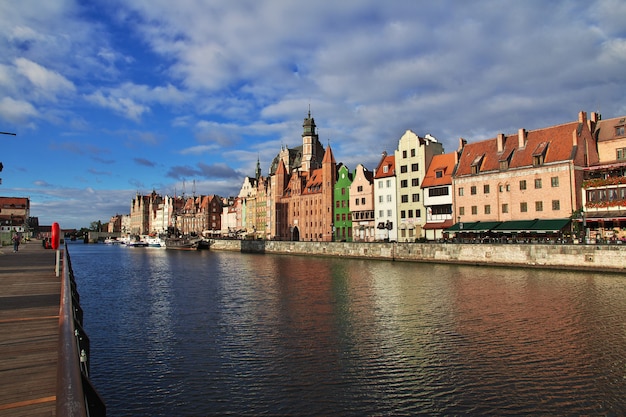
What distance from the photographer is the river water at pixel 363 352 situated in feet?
45.2

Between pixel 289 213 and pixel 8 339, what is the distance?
104 metres

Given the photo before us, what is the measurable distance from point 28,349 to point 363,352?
1188cm

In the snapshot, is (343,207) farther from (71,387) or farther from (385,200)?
(71,387)

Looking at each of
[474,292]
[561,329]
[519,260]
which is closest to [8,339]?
[561,329]

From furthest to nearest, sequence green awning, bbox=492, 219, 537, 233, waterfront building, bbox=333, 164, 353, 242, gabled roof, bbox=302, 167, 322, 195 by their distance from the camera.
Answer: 1. gabled roof, bbox=302, 167, 322, 195
2. waterfront building, bbox=333, 164, 353, 242
3. green awning, bbox=492, 219, 537, 233

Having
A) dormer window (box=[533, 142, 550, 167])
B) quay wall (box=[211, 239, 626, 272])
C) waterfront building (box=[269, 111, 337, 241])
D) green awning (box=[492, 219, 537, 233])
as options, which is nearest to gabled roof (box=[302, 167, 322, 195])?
waterfront building (box=[269, 111, 337, 241])

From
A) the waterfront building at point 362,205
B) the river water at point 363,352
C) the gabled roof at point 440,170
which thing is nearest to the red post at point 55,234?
the river water at point 363,352

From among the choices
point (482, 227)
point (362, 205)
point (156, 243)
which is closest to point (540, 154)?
point (482, 227)

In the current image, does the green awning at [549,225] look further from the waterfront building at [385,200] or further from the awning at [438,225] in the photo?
the waterfront building at [385,200]

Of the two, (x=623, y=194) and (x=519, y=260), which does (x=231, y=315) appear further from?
→ (x=623, y=194)

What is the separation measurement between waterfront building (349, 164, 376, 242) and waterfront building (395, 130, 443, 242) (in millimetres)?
7839

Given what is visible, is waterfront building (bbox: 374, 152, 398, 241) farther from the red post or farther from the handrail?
the handrail

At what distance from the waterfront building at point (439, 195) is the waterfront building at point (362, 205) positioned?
559 inches

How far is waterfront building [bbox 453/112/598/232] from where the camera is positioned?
55.6 metres
